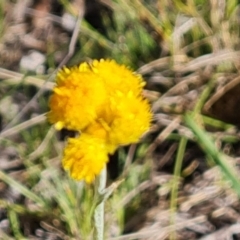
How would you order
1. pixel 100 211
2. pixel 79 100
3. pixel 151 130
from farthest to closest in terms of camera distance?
pixel 151 130 < pixel 100 211 < pixel 79 100

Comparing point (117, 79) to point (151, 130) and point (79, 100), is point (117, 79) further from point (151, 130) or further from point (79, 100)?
point (151, 130)

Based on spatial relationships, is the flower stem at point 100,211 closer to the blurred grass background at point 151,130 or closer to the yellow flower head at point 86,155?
the yellow flower head at point 86,155

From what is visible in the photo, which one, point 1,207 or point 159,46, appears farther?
point 159,46

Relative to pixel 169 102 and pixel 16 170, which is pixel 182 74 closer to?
pixel 169 102

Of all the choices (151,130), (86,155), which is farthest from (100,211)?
(151,130)

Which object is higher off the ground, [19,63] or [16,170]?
[19,63]

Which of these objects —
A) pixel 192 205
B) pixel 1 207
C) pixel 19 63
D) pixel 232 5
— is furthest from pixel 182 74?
pixel 1 207

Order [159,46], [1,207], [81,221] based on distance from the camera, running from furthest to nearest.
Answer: [159,46]
[1,207]
[81,221]
